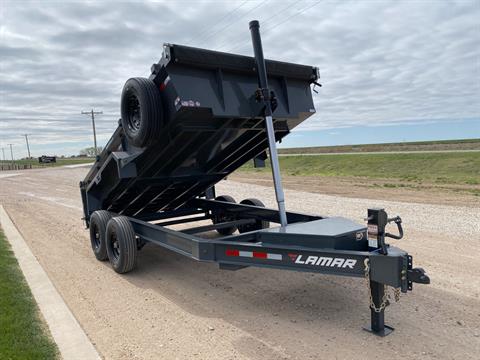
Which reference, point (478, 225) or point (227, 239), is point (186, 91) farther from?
point (478, 225)

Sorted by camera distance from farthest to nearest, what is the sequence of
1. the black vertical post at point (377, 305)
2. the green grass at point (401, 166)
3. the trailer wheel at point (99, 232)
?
the green grass at point (401, 166) < the trailer wheel at point (99, 232) < the black vertical post at point (377, 305)

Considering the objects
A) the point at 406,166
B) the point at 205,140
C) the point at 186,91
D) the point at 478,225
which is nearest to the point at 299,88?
the point at 205,140

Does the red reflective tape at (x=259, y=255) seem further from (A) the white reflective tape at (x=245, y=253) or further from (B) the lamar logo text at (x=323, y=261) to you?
(B) the lamar logo text at (x=323, y=261)

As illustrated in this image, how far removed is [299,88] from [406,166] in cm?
2439

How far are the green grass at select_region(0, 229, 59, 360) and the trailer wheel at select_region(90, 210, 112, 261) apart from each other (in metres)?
1.21

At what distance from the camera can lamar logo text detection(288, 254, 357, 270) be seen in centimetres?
362

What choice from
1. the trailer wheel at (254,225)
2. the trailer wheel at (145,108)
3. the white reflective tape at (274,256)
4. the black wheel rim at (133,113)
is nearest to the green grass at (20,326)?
the white reflective tape at (274,256)

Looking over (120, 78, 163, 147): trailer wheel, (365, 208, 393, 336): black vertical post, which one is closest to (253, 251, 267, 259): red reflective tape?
(365, 208, 393, 336): black vertical post

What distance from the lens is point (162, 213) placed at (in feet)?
24.2

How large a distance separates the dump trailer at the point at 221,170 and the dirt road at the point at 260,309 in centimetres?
34

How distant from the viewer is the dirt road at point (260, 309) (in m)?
3.61

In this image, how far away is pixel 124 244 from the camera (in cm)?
576

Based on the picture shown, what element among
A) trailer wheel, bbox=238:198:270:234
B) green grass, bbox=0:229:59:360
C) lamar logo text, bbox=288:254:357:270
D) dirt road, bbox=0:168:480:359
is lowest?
dirt road, bbox=0:168:480:359

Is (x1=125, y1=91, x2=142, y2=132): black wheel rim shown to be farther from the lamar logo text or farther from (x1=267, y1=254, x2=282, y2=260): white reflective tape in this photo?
the lamar logo text
